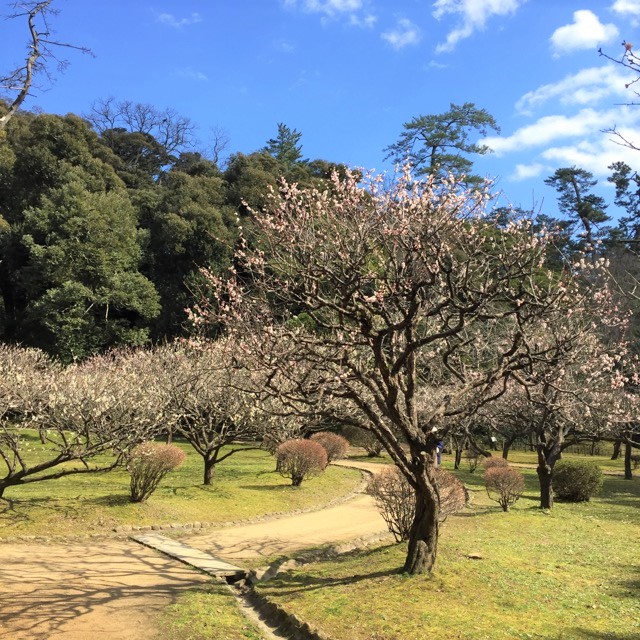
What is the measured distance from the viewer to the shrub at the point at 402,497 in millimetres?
10703

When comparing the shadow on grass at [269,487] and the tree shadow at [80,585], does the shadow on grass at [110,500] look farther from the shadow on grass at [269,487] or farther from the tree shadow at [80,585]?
the shadow on grass at [269,487]

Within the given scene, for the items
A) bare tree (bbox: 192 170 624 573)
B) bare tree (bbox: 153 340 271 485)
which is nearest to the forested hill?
bare tree (bbox: 153 340 271 485)

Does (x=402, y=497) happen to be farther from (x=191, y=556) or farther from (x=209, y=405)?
(x=209, y=405)

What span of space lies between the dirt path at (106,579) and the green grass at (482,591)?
165 centimetres

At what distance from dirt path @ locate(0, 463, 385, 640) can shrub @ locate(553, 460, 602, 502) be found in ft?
33.9

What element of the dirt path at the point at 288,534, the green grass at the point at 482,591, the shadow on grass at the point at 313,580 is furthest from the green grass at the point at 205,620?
the dirt path at the point at 288,534

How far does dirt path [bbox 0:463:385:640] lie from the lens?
6.61 meters

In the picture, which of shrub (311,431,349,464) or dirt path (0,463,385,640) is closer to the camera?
dirt path (0,463,385,640)

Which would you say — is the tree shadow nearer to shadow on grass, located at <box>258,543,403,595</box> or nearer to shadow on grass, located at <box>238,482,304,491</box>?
shadow on grass, located at <box>258,543,403,595</box>

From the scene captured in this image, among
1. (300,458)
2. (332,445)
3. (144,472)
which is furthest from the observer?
(332,445)

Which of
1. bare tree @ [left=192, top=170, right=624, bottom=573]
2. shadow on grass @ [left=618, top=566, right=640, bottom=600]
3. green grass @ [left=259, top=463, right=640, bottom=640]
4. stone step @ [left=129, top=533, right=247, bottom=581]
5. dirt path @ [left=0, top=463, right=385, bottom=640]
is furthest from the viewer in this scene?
stone step @ [left=129, top=533, right=247, bottom=581]

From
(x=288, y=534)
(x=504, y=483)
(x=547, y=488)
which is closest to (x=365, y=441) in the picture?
(x=547, y=488)

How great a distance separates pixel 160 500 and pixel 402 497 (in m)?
7.19

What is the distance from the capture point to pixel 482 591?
7621 millimetres
